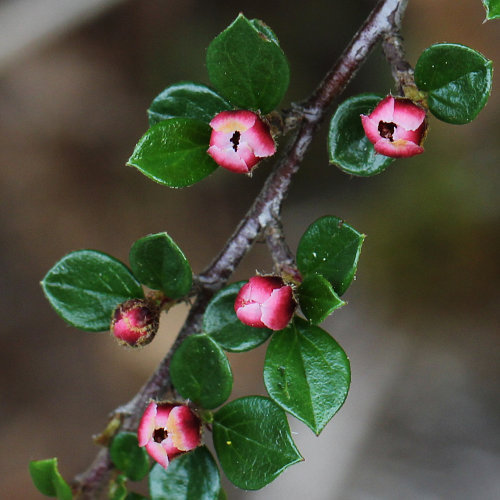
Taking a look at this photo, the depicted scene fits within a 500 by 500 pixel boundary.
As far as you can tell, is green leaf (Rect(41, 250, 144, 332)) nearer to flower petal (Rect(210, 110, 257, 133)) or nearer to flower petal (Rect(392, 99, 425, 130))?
flower petal (Rect(210, 110, 257, 133))

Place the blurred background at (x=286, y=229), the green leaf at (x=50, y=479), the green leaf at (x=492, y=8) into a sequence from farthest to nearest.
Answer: the blurred background at (x=286, y=229), the green leaf at (x=50, y=479), the green leaf at (x=492, y=8)

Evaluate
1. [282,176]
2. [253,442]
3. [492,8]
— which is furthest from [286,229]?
[492,8]

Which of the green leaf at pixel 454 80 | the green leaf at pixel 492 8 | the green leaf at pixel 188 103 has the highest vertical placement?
the green leaf at pixel 492 8

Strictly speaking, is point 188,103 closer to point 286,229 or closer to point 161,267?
point 161,267

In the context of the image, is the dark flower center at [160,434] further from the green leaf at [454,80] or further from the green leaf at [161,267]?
the green leaf at [454,80]

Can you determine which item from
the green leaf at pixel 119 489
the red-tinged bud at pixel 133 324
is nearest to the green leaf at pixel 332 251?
the red-tinged bud at pixel 133 324

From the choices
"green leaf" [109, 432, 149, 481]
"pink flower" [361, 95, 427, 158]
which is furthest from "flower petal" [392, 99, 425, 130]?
"green leaf" [109, 432, 149, 481]

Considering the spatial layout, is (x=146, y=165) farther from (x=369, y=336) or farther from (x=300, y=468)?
(x=300, y=468)
